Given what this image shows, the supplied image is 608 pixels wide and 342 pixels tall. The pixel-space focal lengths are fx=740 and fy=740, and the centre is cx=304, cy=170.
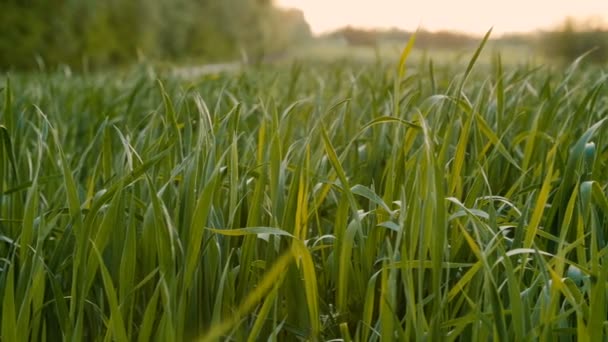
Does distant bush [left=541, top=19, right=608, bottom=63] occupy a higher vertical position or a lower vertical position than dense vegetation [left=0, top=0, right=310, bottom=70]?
lower

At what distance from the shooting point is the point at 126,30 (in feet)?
65.3

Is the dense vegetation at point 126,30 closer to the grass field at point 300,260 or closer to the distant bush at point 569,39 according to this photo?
the grass field at point 300,260

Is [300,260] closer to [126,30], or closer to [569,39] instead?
[126,30]

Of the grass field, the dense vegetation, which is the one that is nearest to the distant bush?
the dense vegetation

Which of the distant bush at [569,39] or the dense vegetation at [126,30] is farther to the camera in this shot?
the distant bush at [569,39]

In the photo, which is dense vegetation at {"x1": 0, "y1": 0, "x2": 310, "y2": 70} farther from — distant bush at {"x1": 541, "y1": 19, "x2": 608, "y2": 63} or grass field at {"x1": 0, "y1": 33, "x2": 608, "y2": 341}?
distant bush at {"x1": 541, "y1": 19, "x2": 608, "y2": 63}

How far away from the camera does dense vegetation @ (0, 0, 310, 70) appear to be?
14.3m

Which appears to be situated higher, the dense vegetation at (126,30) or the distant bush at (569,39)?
the dense vegetation at (126,30)

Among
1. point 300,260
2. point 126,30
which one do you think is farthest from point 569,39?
point 300,260

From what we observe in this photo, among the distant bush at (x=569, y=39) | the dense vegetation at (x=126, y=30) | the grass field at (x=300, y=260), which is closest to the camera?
the grass field at (x=300, y=260)

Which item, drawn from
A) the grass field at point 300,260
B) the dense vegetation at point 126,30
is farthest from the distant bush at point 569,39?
the grass field at point 300,260

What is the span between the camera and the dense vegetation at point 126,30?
46.9ft

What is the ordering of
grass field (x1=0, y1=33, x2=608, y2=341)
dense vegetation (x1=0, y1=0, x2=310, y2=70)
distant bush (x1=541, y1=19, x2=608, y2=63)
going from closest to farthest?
grass field (x1=0, y1=33, x2=608, y2=341), dense vegetation (x1=0, y1=0, x2=310, y2=70), distant bush (x1=541, y1=19, x2=608, y2=63)

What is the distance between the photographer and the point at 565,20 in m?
23.6
